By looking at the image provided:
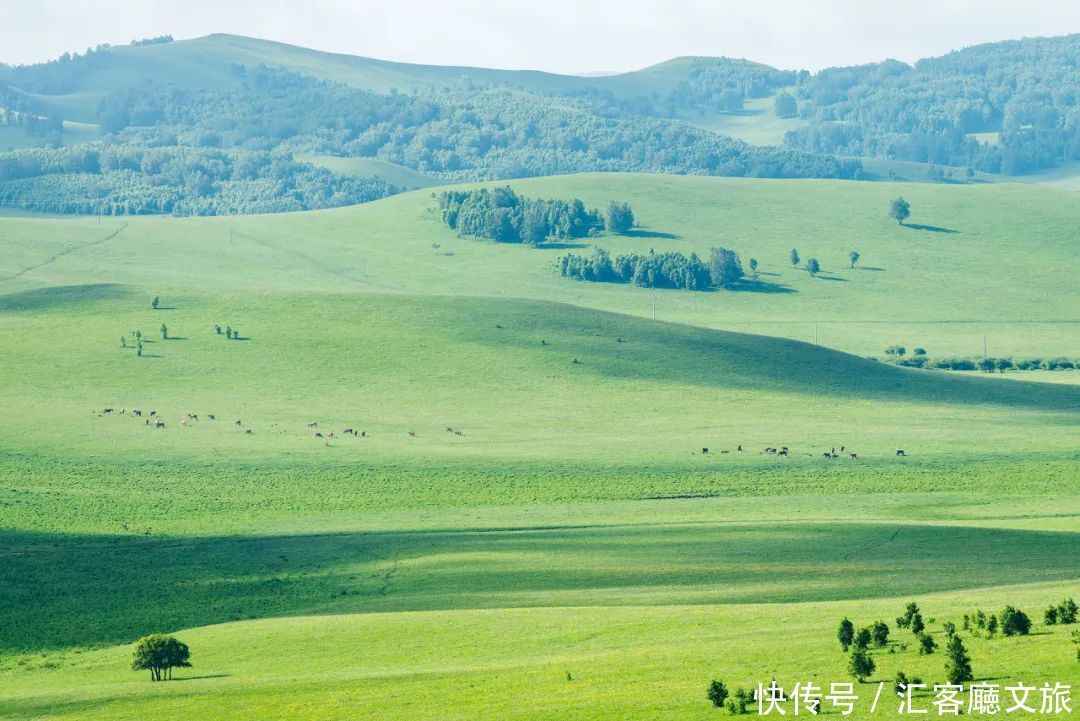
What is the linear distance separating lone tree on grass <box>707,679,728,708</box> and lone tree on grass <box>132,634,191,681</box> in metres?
18.6

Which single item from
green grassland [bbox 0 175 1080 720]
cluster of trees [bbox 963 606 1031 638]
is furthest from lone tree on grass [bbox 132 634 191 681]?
cluster of trees [bbox 963 606 1031 638]

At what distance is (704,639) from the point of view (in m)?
Result: 47.3

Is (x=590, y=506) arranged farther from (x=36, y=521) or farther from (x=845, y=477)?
(x=36, y=521)

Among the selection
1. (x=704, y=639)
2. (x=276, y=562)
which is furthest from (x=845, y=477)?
(x=704, y=639)

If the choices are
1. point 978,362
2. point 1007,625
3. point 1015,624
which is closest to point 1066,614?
point 1015,624

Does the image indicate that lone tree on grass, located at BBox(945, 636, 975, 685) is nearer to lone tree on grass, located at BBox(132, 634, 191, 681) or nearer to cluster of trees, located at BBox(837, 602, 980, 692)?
cluster of trees, located at BBox(837, 602, 980, 692)

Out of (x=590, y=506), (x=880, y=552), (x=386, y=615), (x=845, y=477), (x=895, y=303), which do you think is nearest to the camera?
(x=386, y=615)

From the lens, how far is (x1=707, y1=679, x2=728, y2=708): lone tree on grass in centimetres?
3669

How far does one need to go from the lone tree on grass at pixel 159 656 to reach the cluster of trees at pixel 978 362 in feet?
387

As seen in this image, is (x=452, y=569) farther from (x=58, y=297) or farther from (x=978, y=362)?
(x=978, y=362)

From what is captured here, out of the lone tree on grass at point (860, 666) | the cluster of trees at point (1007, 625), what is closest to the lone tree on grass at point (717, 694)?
the lone tree on grass at point (860, 666)

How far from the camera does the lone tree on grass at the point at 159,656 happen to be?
4894 centimetres

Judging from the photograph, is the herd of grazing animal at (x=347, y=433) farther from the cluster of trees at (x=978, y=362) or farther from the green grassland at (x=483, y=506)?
the cluster of trees at (x=978, y=362)

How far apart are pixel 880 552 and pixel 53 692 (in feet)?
109
